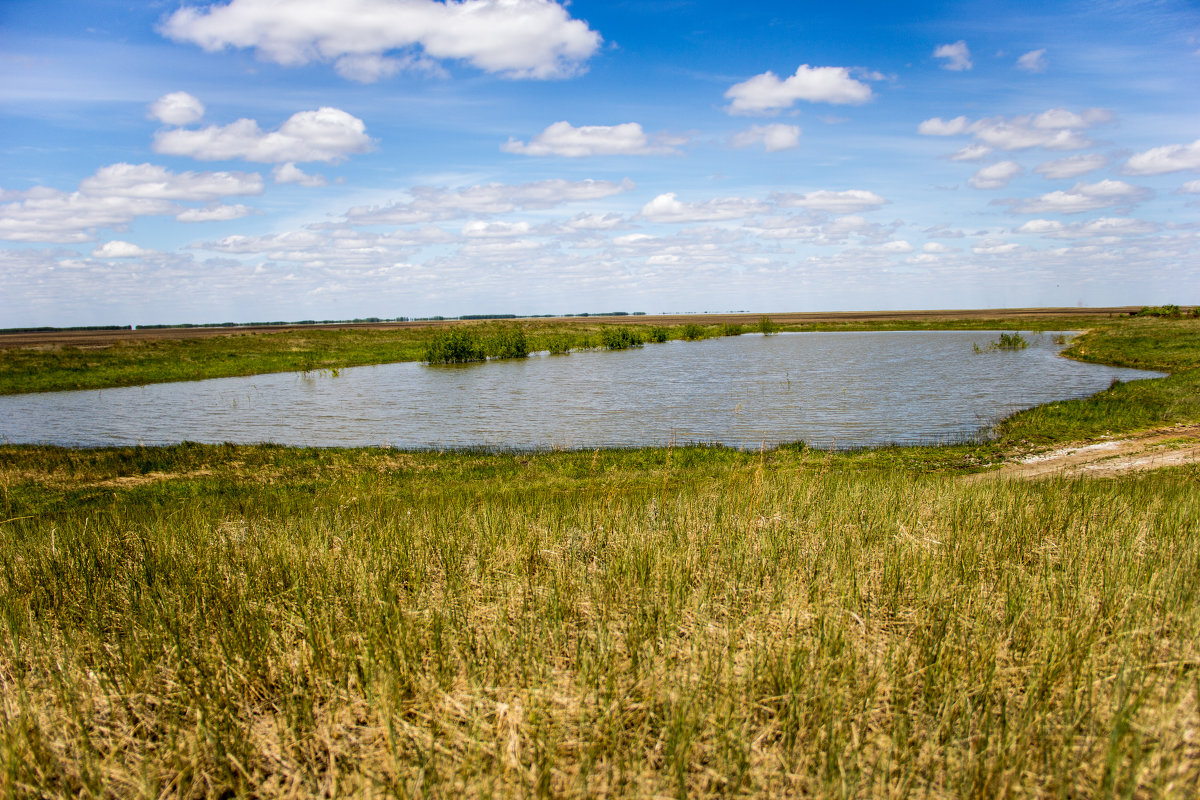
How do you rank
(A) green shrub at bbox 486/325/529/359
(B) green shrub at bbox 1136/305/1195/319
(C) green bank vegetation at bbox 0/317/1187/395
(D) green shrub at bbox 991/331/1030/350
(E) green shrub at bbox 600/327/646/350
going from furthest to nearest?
1. (E) green shrub at bbox 600/327/646/350
2. (B) green shrub at bbox 1136/305/1195/319
3. (A) green shrub at bbox 486/325/529/359
4. (D) green shrub at bbox 991/331/1030/350
5. (C) green bank vegetation at bbox 0/317/1187/395

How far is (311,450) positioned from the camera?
17.4m

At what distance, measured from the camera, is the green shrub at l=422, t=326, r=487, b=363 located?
1945 inches

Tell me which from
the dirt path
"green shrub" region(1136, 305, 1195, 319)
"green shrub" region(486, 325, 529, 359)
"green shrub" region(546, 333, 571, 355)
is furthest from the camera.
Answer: "green shrub" region(1136, 305, 1195, 319)

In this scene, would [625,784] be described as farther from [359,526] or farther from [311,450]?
[311,450]

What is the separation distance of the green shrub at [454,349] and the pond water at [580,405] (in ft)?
16.0

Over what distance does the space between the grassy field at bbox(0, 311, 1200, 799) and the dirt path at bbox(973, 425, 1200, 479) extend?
611 cm

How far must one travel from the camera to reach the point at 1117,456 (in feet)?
45.3

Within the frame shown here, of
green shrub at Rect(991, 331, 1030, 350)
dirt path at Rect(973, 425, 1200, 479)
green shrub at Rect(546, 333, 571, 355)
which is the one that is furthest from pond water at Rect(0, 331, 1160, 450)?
green shrub at Rect(546, 333, 571, 355)

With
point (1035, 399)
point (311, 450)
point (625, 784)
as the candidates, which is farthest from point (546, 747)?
point (1035, 399)

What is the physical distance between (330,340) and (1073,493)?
68.1m

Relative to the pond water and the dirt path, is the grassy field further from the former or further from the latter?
the pond water

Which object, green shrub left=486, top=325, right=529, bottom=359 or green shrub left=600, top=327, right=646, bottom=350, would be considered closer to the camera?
green shrub left=486, top=325, right=529, bottom=359

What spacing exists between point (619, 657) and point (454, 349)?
4735 cm

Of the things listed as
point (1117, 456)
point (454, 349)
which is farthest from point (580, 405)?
point (454, 349)
